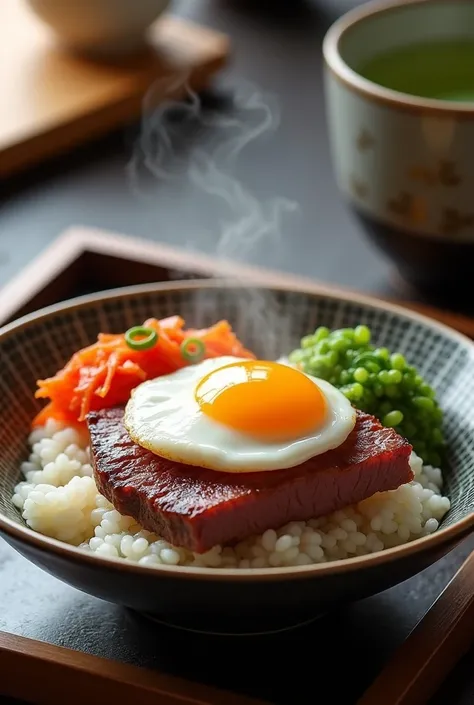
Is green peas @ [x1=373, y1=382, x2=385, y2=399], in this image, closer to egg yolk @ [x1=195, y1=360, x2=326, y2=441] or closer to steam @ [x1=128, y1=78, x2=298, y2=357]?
egg yolk @ [x1=195, y1=360, x2=326, y2=441]

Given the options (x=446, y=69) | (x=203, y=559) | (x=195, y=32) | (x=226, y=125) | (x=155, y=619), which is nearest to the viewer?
(x=203, y=559)

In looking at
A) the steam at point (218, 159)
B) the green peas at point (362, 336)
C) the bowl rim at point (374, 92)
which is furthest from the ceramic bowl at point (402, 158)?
the green peas at point (362, 336)

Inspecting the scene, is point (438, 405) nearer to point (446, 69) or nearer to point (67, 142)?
point (446, 69)

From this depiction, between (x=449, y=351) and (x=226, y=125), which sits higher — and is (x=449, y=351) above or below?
above

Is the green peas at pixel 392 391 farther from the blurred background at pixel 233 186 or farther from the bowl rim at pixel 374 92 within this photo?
the blurred background at pixel 233 186

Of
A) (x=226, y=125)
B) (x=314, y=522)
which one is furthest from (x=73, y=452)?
(x=226, y=125)

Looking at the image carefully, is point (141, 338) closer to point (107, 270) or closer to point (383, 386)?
point (383, 386)

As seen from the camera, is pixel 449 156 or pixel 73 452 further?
pixel 449 156
